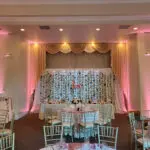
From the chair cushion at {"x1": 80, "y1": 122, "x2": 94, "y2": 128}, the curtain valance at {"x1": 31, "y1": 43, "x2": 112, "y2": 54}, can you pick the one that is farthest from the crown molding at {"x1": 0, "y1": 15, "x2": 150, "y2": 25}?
the curtain valance at {"x1": 31, "y1": 43, "x2": 112, "y2": 54}

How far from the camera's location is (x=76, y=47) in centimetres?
1098

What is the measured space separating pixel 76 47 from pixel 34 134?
5467mm

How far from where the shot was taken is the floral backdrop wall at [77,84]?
36.0 feet

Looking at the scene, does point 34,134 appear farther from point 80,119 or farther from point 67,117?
point 80,119

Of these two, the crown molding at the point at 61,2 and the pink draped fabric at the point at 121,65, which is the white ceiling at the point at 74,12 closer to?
the crown molding at the point at 61,2

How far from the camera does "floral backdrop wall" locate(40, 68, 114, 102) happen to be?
1096 cm

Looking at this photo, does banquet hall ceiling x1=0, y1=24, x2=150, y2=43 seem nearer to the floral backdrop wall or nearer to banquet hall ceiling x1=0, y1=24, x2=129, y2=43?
banquet hall ceiling x1=0, y1=24, x2=129, y2=43

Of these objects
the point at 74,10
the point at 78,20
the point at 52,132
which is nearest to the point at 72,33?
the point at 78,20

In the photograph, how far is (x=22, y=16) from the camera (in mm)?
5379

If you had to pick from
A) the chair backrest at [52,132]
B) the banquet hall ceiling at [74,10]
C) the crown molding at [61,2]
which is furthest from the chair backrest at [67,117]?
the crown molding at [61,2]

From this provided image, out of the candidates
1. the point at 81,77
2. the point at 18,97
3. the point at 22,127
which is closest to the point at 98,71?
the point at 81,77

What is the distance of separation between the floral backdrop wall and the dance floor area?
6.37ft

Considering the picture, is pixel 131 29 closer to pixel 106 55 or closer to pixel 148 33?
pixel 148 33

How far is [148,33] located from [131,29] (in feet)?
2.93
